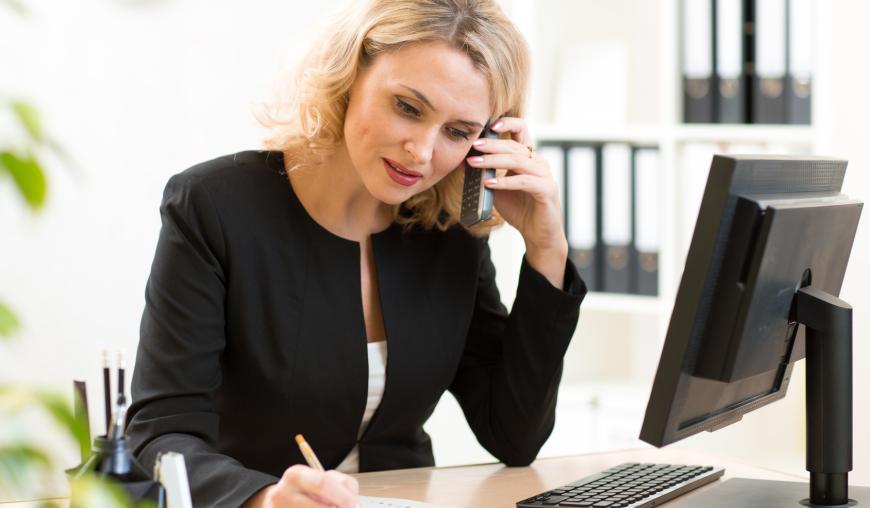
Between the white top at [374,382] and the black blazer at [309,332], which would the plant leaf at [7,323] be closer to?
the black blazer at [309,332]

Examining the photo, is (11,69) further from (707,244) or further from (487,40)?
(707,244)

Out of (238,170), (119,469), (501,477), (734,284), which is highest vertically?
(238,170)

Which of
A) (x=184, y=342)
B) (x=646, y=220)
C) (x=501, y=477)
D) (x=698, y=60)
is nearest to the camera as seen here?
(x=184, y=342)

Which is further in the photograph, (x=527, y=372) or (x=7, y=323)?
(x=527, y=372)

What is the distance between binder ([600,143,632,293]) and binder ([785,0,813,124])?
42 cm

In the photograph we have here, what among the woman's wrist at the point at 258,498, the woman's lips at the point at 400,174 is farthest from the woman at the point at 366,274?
the woman's wrist at the point at 258,498

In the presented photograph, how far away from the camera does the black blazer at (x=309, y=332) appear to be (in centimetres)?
137

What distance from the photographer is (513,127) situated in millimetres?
1533

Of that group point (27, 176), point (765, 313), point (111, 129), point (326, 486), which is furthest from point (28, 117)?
point (111, 129)

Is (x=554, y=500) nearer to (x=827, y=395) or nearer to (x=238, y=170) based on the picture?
(x=827, y=395)

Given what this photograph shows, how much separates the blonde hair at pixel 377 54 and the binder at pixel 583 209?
1160mm

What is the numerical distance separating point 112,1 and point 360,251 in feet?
3.31

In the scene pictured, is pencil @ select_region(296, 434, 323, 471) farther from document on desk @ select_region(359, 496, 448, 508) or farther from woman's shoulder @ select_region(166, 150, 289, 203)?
woman's shoulder @ select_region(166, 150, 289, 203)

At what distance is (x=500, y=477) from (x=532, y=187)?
414 mm
